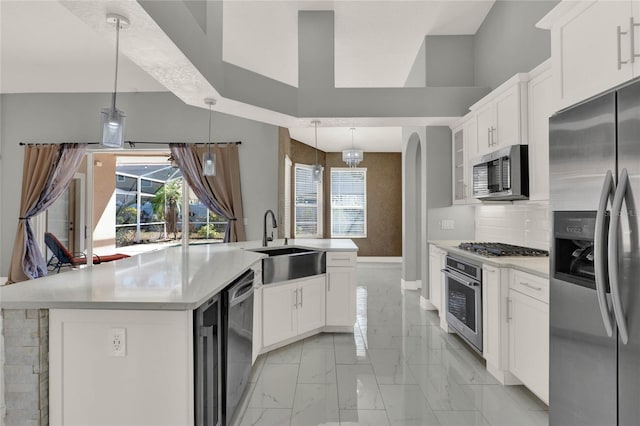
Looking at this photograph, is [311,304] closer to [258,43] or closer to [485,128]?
[485,128]

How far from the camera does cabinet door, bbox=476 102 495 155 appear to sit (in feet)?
10.8

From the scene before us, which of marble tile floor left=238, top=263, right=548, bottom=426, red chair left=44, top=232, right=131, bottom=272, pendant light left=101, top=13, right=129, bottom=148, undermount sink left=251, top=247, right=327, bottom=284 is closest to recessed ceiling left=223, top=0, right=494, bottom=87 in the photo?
pendant light left=101, top=13, right=129, bottom=148

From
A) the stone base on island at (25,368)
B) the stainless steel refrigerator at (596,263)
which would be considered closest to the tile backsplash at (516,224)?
the stainless steel refrigerator at (596,263)

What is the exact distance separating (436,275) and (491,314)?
55.5 inches

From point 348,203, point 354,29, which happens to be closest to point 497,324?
point 354,29

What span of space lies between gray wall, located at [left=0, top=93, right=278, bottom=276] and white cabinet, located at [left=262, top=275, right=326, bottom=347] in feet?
8.31

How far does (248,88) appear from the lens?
137 inches

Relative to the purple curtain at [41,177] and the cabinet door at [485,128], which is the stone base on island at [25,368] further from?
the purple curtain at [41,177]

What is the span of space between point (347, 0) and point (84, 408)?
3.99 m

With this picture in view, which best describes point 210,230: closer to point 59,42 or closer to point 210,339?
point 59,42

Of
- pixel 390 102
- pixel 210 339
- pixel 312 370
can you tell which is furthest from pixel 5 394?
pixel 390 102

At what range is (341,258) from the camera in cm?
360

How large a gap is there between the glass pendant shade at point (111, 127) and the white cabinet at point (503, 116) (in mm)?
3030

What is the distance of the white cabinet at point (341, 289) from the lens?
3.60 m
